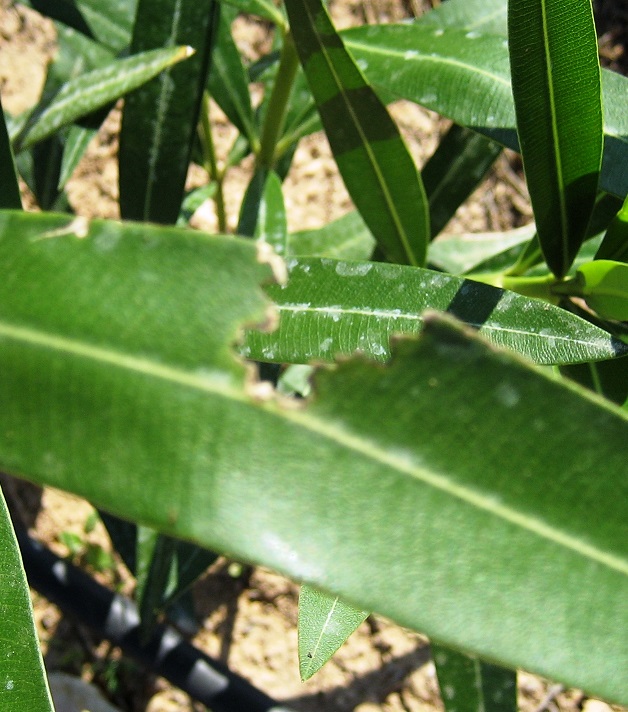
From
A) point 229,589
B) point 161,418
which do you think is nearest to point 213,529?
point 161,418

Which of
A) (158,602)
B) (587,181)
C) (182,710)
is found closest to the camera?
(587,181)

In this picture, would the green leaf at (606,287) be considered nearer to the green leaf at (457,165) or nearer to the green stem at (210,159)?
the green leaf at (457,165)

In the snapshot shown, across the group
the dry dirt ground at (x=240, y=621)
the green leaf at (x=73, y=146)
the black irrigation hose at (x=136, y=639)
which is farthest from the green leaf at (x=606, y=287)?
the dry dirt ground at (x=240, y=621)

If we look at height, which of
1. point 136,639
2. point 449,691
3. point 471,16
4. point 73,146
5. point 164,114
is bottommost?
point 136,639

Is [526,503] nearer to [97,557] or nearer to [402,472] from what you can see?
[402,472]

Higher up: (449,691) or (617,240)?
(617,240)

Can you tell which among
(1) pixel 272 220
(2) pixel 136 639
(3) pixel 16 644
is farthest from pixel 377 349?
(2) pixel 136 639

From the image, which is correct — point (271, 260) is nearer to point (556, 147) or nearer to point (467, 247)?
point (556, 147)
